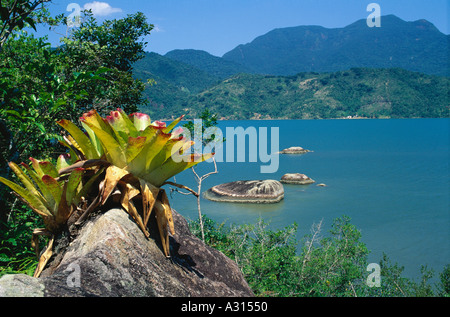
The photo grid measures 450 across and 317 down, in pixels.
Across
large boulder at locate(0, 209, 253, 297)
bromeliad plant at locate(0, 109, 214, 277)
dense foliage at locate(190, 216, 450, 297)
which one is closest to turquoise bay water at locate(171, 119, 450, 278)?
dense foliage at locate(190, 216, 450, 297)

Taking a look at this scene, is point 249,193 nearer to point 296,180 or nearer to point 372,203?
point 296,180

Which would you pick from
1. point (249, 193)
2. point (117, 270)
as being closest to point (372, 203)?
point (249, 193)

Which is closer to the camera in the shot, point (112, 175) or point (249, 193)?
point (112, 175)

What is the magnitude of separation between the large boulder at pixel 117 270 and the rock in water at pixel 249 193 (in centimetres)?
3773

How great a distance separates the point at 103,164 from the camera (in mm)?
2250

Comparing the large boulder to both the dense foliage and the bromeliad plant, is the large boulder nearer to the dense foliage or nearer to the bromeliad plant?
the bromeliad plant

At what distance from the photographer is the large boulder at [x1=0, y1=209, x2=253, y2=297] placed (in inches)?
60.2

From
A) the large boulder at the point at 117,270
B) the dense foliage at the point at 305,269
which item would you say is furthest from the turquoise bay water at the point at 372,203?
the large boulder at the point at 117,270

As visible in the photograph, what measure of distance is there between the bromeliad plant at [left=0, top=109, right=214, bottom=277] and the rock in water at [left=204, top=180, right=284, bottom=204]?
38.0 metres

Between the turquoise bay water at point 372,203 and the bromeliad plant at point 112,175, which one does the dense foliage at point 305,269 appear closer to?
the turquoise bay water at point 372,203

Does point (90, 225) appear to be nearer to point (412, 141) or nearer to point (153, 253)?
point (153, 253)

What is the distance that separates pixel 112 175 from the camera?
211cm

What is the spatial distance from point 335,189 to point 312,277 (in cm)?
3994

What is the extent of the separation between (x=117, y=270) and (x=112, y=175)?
1.84 feet
